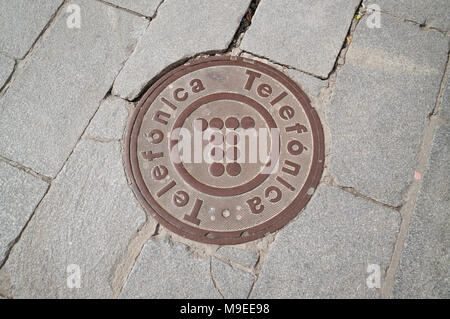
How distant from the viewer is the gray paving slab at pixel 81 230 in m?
1.98

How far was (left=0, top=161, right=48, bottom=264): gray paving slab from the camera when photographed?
82.6 inches

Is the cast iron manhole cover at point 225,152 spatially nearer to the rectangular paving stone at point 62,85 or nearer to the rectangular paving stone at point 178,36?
the rectangular paving stone at point 178,36

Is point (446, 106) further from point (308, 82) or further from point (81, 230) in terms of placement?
point (81, 230)

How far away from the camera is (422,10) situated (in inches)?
99.7

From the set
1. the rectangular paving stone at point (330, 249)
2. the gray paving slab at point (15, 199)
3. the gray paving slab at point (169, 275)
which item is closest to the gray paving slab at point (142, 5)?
the gray paving slab at point (15, 199)

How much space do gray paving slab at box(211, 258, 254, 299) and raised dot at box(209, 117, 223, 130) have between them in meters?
0.85

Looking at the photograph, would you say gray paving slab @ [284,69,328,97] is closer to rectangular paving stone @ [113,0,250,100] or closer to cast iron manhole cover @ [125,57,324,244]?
cast iron manhole cover @ [125,57,324,244]

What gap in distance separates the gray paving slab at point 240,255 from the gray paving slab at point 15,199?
1214 mm

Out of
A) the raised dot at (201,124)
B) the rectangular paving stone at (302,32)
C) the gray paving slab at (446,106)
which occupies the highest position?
the rectangular paving stone at (302,32)

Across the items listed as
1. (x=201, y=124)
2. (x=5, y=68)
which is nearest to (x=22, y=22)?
(x=5, y=68)

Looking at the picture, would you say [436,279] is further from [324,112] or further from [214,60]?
[214,60]

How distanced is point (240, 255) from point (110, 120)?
1242 millimetres
